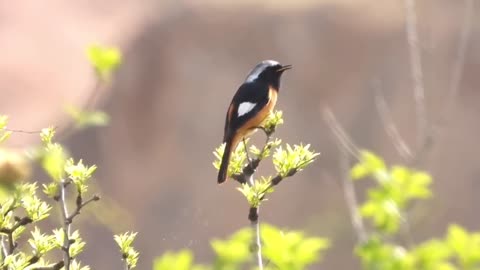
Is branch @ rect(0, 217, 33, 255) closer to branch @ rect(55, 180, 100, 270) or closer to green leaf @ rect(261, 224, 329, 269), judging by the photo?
branch @ rect(55, 180, 100, 270)

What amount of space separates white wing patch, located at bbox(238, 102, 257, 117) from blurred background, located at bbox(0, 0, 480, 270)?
7576 mm

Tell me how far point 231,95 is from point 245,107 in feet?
29.8

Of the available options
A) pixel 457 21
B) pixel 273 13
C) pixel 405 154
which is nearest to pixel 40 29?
pixel 273 13

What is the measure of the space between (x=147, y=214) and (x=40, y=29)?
4217 millimetres

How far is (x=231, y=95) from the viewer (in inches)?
500

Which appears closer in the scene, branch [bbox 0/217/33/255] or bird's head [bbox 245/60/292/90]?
branch [bbox 0/217/33/255]

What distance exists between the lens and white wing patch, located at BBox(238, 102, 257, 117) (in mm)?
3564

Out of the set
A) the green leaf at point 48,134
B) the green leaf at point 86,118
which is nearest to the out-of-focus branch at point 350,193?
the green leaf at point 86,118

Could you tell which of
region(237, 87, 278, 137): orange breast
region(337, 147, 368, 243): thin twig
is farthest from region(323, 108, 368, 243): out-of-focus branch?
region(237, 87, 278, 137): orange breast

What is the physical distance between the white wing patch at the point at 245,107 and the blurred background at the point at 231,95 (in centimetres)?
758

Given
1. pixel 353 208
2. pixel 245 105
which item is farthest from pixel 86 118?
pixel 245 105

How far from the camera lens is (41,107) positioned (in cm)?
1371

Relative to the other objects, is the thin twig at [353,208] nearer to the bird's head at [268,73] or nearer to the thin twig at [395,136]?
the thin twig at [395,136]

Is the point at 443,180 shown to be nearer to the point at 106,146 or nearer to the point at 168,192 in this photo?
the point at 168,192
